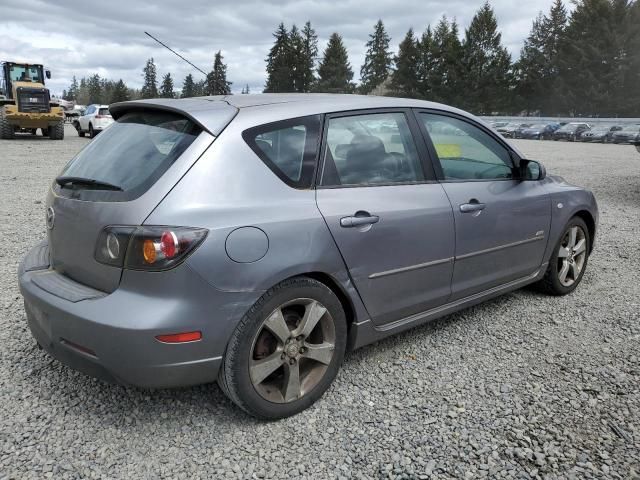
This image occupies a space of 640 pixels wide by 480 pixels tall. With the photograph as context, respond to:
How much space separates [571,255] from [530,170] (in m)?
1.02

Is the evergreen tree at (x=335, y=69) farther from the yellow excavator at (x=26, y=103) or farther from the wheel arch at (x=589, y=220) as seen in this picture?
the wheel arch at (x=589, y=220)

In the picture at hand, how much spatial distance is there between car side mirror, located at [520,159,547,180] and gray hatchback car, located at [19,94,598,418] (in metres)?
0.54

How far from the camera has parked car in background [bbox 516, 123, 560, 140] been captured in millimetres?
40438

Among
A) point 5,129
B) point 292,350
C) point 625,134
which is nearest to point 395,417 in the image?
point 292,350

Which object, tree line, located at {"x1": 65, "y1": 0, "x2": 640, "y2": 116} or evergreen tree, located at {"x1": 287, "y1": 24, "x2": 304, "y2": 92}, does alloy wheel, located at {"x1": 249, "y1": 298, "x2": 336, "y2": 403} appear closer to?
tree line, located at {"x1": 65, "y1": 0, "x2": 640, "y2": 116}

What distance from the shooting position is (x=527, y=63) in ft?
230

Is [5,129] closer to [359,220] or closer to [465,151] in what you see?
[465,151]

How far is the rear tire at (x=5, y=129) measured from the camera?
20.5 metres

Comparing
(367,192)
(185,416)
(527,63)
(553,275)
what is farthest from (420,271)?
(527,63)

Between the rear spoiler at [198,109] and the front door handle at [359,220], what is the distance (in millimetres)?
747

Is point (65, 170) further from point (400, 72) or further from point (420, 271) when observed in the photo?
point (400, 72)

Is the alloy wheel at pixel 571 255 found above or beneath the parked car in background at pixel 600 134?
above

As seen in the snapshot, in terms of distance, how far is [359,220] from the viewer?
2.74 m

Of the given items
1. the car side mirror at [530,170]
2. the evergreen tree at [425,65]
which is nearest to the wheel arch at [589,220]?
the car side mirror at [530,170]
